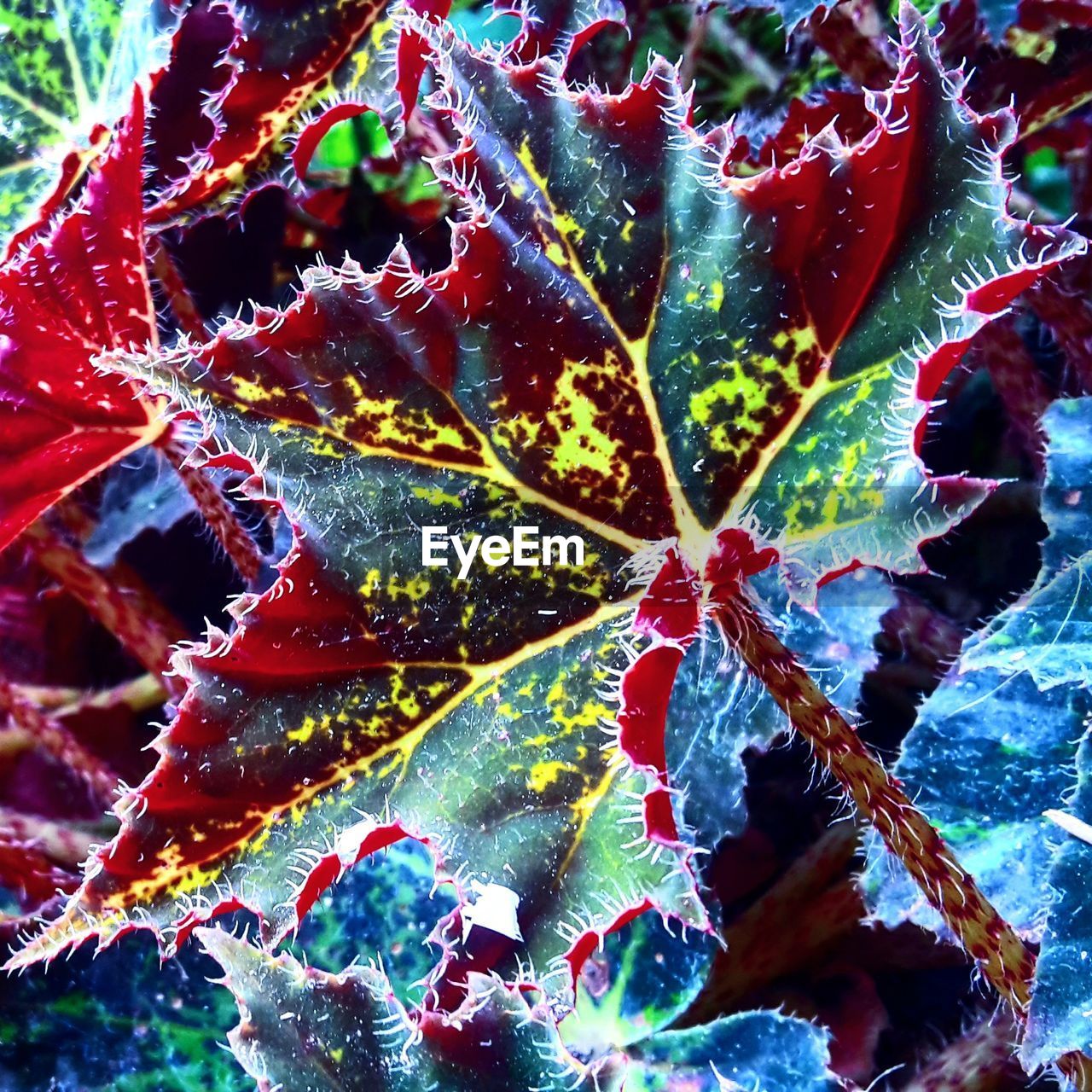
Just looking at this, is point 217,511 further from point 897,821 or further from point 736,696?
point 897,821

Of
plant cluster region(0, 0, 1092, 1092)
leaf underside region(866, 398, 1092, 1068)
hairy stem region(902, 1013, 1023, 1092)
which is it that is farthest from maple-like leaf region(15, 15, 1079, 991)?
hairy stem region(902, 1013, 1023, 1092)

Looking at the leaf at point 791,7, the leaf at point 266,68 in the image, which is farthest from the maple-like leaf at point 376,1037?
the leaf at point 791,7

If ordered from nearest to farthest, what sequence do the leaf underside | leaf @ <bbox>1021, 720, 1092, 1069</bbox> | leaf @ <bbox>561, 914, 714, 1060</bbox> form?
leaf @ <bbox>1021, 720, 1092, 1069</bbox> → the leaf underside → leaf @ <bbox>561, 914, 714, 1060</bbox>

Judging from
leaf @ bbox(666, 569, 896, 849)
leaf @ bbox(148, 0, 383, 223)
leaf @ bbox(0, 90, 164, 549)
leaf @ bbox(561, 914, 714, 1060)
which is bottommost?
leaf @ bbox(561, 914, 714, 1060)

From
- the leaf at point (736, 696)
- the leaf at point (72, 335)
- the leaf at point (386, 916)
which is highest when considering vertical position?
the leaf at point (72, 335)

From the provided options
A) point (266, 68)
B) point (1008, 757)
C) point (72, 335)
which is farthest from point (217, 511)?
point (1008, 757)

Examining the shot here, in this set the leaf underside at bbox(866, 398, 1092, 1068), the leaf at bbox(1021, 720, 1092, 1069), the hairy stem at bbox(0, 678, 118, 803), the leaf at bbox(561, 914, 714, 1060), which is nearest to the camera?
the leaf at bbox(1021, 720, 1092, 1069)

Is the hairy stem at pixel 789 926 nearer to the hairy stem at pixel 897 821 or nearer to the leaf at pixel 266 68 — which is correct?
the hairy stem at pixel 897 821

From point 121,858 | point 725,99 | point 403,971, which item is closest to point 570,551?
point 121,858

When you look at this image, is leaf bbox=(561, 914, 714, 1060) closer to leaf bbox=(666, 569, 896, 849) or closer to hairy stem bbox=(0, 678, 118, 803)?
leaf bbox=(666, 569, 896, 849)
